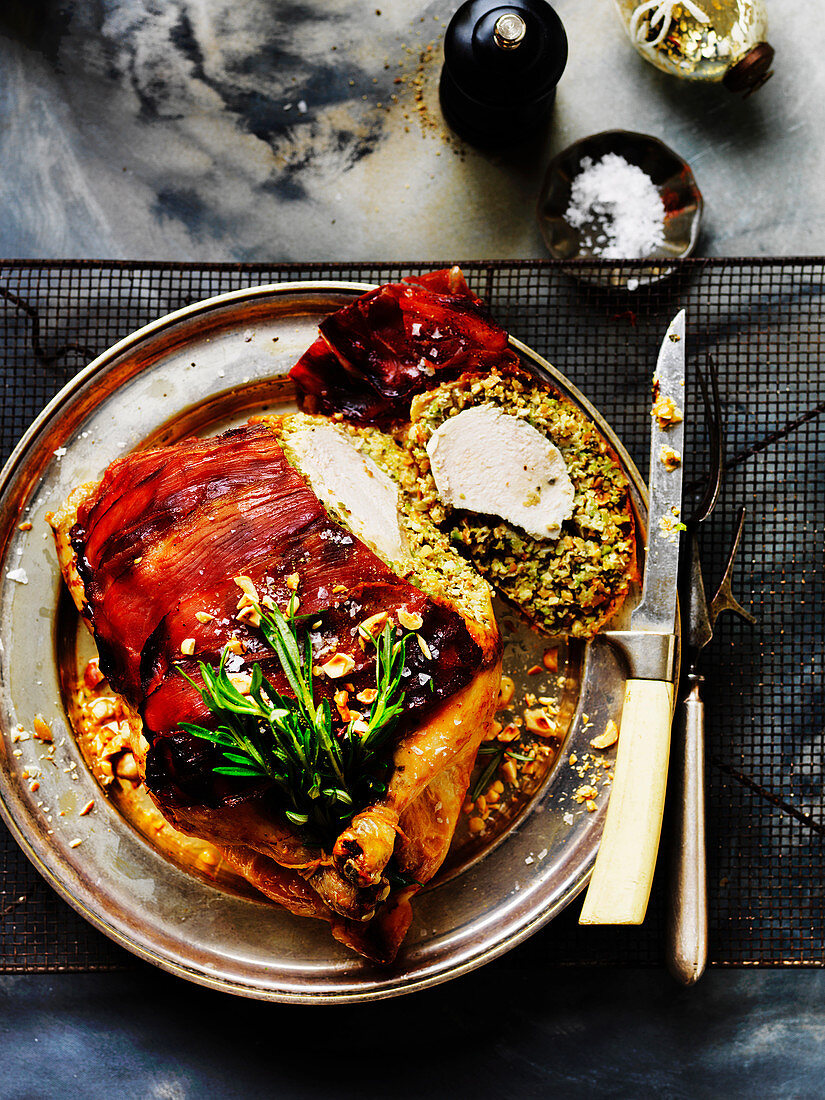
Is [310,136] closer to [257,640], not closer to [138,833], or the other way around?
[257,640]

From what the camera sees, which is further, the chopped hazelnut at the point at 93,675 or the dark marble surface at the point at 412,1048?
the dark marble surface at the point at 412,1048

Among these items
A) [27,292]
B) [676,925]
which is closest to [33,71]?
[27,292]

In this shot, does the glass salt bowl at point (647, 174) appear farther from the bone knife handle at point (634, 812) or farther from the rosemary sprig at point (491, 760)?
the rosemary sprig at point (491, 760)

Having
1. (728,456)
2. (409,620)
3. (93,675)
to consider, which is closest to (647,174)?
(728,456)

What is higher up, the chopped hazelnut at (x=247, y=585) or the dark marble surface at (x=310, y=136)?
the dark marble surface at (x=310, y=136)

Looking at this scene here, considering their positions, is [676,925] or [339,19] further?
[339,19]

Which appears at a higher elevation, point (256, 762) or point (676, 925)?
point (256, 762)

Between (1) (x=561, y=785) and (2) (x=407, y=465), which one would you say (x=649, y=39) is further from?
(1) (x=561, y=785)

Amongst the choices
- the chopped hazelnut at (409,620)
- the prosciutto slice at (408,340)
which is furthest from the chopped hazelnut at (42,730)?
the prosciutto slice at (408,340)
